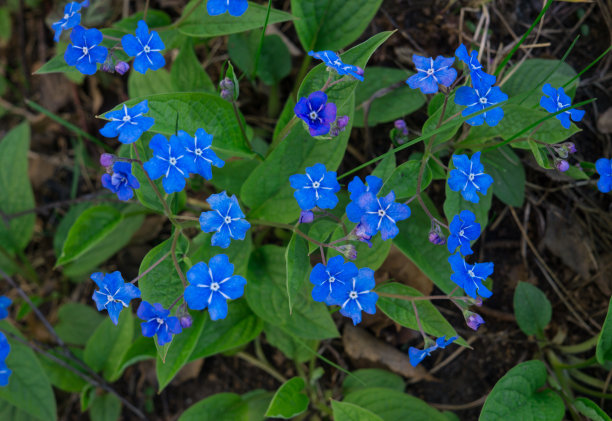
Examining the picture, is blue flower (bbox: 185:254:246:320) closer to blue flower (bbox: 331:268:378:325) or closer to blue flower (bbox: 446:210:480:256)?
blue flower (bbox: 331:268:378:325)

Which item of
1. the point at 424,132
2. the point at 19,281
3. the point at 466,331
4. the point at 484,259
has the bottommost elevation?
the point at 19,281

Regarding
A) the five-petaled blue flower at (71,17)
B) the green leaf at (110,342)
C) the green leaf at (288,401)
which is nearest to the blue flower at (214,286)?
the green leaf at (288,401)

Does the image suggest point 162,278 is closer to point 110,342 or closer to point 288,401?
point 288,401

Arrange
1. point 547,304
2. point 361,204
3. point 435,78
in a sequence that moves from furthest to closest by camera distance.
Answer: point 547,304 < point 435,78 < point 361,204

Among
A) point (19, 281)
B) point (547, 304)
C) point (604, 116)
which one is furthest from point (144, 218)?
point (604, 116)

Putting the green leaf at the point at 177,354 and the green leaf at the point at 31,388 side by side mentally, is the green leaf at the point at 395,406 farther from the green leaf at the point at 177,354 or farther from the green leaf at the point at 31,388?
the green leaf at the point at 31,388

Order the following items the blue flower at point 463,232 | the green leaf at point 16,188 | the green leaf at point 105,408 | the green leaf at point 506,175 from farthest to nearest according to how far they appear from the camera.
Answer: the green leaf at point 16,188 → the green leaf at point 105,408 → the green leaf at point 506,175 → the blue flower at point 463,232

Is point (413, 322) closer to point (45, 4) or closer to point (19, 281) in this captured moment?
point (19, 281)
